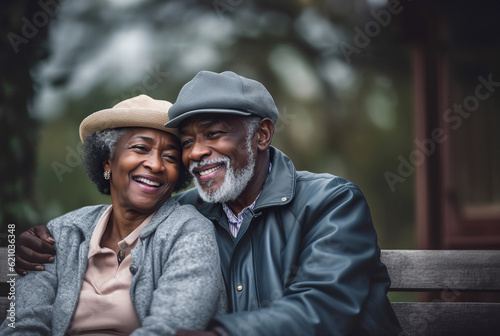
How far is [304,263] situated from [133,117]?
1.12 m

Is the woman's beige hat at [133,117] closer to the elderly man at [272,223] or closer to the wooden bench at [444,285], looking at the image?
the elderly man at [272,223]

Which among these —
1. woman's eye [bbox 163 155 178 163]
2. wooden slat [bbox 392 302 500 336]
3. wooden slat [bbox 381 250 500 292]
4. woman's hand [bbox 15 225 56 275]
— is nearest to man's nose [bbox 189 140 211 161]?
woman's eye [bbox 163 155 178 163]

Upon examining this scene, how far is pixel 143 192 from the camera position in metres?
2.70

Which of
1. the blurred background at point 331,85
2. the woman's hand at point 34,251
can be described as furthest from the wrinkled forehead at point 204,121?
the blurred background at point 331,85

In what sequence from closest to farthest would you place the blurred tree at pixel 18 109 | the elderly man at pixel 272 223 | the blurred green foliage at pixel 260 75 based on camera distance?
the elderly man at pixel 272 223 < the blurred tree at pixel 18 109 < the blurred green foliage at pixel 260 75

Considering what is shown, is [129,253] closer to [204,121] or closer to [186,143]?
[186,143]

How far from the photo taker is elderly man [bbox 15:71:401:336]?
237 cm

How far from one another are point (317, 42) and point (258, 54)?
0.57 m

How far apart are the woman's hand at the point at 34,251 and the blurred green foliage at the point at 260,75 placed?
2.25 meters

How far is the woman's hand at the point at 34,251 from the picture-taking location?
2.71 metres

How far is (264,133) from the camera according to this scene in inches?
115

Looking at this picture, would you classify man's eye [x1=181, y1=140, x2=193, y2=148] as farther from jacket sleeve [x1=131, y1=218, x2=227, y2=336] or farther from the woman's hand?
the woman's hand

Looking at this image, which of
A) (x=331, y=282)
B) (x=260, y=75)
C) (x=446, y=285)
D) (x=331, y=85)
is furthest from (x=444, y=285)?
(x=260, y=75)

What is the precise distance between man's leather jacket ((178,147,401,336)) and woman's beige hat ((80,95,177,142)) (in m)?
0.61
